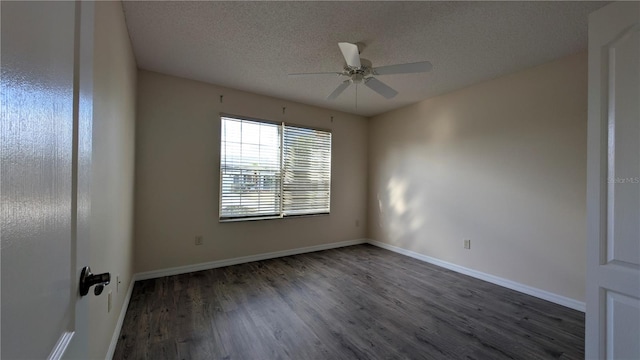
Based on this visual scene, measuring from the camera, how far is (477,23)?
81.7 inches

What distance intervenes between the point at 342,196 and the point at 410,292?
2226mm

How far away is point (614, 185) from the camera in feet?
4.11

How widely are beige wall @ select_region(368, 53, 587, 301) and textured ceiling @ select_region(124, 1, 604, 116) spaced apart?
0.35 metres

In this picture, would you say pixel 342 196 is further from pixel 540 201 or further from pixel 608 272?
pixel 608 272

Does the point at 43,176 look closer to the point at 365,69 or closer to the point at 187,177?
the point at 365,69

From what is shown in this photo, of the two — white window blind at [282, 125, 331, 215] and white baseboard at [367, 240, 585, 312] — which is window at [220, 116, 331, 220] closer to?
white window blind at [282, 125, 331, 215]

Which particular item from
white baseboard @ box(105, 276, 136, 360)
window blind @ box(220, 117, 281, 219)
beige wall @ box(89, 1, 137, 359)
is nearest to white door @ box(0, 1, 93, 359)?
beige wall @ box(89, 1, 137, 359)

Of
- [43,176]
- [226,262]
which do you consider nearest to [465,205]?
[226,262]

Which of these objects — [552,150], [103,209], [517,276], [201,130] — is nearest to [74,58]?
[103,209]

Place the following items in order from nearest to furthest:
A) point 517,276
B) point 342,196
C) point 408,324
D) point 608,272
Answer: point 608,272
point 408,324
point 517,276
point 342,196

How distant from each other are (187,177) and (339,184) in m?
2.53

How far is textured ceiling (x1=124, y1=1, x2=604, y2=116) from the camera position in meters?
1.93

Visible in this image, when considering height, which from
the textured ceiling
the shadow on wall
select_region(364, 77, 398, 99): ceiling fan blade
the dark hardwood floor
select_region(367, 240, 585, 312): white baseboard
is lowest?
the dark hardwood floor

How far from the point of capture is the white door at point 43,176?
35 centimetres
